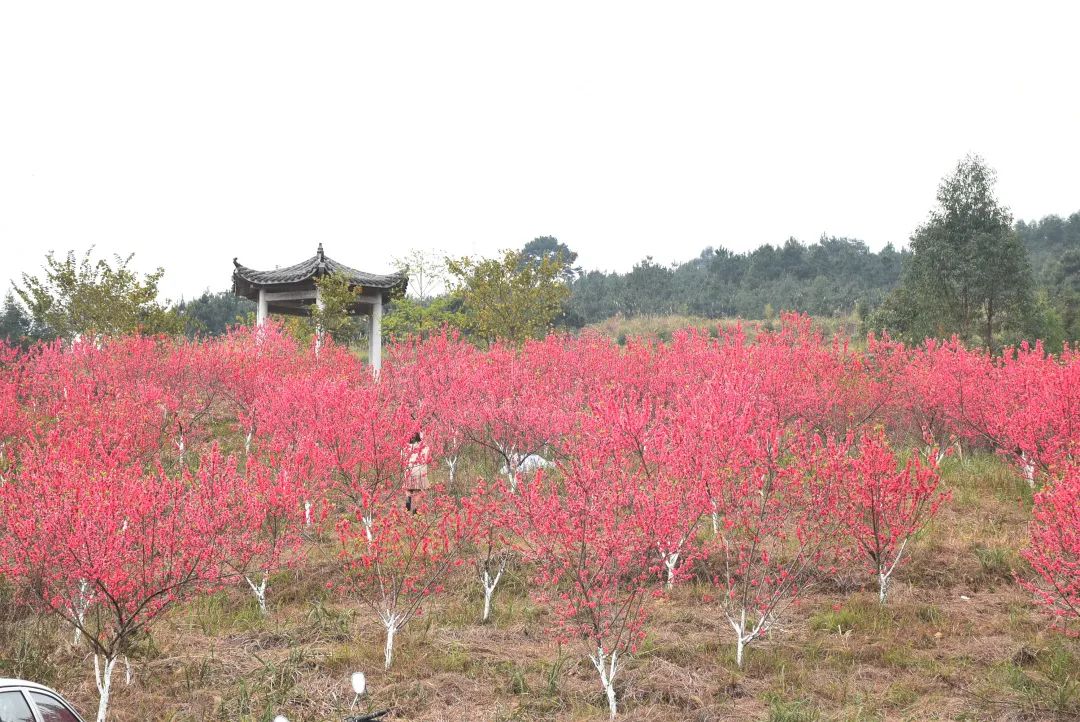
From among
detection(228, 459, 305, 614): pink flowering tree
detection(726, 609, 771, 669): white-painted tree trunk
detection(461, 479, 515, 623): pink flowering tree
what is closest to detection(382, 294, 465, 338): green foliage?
detection(461, 479, 515, 623): pink flowering tree

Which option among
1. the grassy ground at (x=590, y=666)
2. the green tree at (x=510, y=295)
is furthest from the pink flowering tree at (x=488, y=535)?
the green tree at (x=510, y=295)

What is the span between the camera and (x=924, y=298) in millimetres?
29609

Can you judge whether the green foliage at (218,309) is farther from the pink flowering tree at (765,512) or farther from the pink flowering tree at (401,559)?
the pink flowering tree at (765,512)

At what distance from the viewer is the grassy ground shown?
7613 millimetres

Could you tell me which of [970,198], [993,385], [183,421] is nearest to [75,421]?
[183,421]

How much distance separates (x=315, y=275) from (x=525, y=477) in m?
13.1

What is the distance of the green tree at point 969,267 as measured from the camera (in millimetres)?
28422

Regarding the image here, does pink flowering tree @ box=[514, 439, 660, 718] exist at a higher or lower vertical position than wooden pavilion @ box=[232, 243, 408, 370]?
lower

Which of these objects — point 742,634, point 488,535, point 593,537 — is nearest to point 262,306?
point 488,535

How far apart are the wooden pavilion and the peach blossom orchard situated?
2.53m

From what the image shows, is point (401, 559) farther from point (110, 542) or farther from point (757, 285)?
point (757, 285)

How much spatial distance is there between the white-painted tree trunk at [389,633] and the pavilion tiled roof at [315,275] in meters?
15.9

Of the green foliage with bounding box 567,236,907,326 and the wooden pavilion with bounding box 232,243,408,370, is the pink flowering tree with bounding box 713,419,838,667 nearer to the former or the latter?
the wooden pavilion with bounding box 232,243,408,370

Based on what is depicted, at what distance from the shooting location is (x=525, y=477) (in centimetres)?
1359
